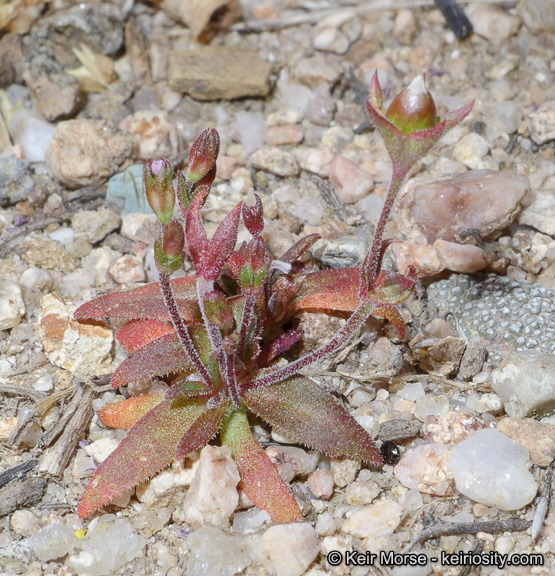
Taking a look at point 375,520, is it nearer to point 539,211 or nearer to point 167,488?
point 167,488

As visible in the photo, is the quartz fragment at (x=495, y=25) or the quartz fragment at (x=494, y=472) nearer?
the quartz fragment at (x=494, y=472)

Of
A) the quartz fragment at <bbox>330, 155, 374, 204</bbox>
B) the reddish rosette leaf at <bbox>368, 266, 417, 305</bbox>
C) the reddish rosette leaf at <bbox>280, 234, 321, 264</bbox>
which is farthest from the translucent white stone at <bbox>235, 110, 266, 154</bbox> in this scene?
the reddish rosette leaf at <bbox>368, 266, 417, 305</bbox>

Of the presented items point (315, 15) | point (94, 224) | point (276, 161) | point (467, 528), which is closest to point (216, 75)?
point (276, 161)

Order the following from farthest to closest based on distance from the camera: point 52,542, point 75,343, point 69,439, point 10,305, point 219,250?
point 10,305 < point 75,343 < point 69,439 < point 52,542 < point 219,250

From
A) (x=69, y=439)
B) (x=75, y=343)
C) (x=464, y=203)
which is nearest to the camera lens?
(x=69, y=439)

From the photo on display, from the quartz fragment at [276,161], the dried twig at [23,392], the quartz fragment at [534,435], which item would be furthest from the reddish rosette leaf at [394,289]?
the dried twig at [23,392]

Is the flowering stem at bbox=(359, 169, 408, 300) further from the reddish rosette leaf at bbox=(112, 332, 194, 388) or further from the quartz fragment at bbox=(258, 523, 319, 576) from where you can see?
the quartz fragment at bbox=(258, 523, 319, 576)

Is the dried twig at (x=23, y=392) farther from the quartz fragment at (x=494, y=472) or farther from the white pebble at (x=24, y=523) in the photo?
the quartz fragment at (x=494, y=472)

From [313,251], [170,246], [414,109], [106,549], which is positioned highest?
[414,109]

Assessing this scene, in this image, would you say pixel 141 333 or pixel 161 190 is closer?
pixel 161 190
